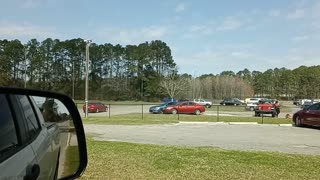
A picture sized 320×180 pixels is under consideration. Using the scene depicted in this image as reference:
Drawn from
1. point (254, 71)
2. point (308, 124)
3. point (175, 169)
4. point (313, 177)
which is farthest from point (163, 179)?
point (254, 71)

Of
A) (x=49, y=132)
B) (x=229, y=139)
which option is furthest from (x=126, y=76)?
(x=49, y=132)

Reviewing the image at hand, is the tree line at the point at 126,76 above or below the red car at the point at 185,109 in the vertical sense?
above

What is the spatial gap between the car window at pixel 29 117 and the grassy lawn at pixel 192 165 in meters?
4.83

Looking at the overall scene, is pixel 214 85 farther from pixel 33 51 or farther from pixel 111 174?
pixel 111 174

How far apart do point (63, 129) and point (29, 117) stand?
235 mm

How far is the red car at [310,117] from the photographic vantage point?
25.7 meters

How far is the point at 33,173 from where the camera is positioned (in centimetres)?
242

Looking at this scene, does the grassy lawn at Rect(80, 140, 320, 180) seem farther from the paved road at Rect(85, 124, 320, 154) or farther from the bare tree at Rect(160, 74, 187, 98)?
the bare tree at Rect(160, 74, 187, 98)

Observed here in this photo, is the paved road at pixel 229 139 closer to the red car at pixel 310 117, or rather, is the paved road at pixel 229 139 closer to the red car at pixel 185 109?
the red car at pixel 310 117

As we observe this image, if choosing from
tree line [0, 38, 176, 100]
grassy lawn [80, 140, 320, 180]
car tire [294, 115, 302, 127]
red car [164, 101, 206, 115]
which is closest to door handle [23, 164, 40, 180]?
grassy lawn [80, 140, 320, 180]

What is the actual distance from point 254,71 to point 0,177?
19423cm

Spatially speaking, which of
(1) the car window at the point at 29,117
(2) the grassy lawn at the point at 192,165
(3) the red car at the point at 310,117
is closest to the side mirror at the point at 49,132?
(1) the car window at the point at 29,117

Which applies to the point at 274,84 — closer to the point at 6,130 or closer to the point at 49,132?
the point at 49,132

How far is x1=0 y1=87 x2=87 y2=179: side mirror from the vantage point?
2.62 metres
